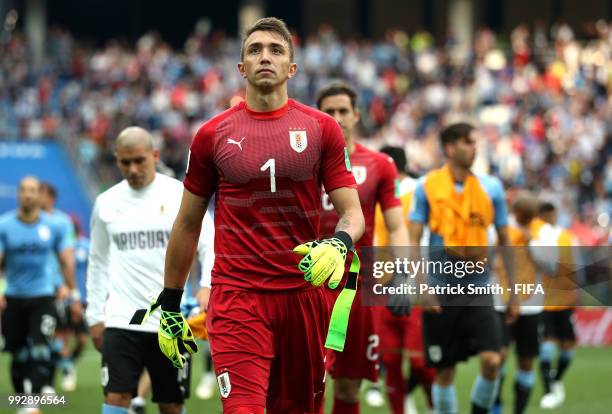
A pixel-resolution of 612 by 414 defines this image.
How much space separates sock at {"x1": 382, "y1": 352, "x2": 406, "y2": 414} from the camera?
10.4m

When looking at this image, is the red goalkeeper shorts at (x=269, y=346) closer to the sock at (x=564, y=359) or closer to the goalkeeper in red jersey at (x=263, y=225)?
the goalkeeper in red jersey at (x=263, y=225)

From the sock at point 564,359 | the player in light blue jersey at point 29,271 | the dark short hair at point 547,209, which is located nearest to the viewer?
the player in light blue jersey at point 29,271

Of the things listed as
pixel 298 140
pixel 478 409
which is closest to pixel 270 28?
pixel 298 140

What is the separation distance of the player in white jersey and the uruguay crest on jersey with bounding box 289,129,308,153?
2325mm

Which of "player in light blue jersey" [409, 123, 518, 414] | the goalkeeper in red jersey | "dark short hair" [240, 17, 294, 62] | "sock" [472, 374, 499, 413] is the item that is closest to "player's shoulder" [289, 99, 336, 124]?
the goalkeeper in red jersey

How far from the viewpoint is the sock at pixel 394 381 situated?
10.4 m

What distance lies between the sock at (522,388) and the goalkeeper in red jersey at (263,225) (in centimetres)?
566

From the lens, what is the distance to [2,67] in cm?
3428

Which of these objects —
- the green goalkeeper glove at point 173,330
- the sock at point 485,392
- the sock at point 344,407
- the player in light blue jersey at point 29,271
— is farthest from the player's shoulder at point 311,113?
the player in light blue jersey at point 29,271

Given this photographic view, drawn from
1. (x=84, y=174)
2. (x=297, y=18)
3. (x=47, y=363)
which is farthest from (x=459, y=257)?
(x=297, y=18)

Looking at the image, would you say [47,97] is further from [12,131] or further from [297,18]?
[297,18]

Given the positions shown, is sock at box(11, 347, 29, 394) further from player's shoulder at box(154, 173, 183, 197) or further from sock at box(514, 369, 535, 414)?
sock at box(514, 369, 535, 414)

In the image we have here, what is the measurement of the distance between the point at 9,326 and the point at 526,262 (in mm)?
7221

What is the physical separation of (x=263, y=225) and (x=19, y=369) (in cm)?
726
